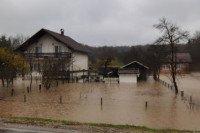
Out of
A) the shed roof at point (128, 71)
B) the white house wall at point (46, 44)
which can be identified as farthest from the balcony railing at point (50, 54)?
the shed roof at point (128, 71)

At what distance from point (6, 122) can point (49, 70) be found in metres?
14.0

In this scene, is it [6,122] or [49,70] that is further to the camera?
[49,70]

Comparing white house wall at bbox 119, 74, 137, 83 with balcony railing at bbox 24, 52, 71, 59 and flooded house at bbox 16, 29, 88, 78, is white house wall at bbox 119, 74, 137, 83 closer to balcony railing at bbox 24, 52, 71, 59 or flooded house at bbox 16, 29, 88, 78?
flooded house at bbox 16, 29, 88, 78

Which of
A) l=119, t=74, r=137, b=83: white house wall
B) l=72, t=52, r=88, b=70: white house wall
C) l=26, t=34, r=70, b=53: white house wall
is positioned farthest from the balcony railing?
l=119, t=74, r=137, b=83: white house wall

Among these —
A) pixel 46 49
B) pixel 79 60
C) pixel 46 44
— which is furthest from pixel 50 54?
pixel 79 60

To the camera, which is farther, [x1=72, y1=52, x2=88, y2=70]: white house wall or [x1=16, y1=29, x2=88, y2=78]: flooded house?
[x1=72, y1=52, x2=88, y2=70]: white house wall

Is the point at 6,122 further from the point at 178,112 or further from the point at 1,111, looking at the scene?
the point at 178,112

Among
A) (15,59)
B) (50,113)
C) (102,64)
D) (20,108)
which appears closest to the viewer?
(50,113)

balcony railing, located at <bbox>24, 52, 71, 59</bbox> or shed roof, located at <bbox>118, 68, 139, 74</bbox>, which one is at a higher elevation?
balcony railing, located at <bbox>24, 52, 71, 59</bbox>

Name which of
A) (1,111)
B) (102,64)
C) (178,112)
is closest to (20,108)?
(1,111)

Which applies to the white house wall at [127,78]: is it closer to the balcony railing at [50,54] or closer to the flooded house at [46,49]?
the flooded house at [46,49]

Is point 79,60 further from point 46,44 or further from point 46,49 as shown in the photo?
point 46,44

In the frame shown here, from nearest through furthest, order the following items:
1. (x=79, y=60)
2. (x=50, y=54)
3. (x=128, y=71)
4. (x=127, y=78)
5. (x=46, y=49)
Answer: (x=127, y=78) < (x=128, y=71) < (x=50, y=54) < (x=46, y=49) < (x=79, y=60)

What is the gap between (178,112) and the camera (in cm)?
1242
